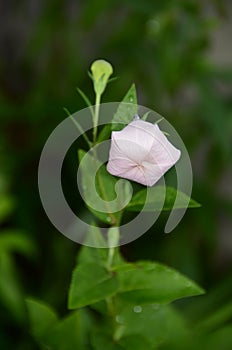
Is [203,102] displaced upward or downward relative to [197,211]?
upward

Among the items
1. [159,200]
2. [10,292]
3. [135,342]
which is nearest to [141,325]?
[135,342]

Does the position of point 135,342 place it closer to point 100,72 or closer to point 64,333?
point 64,333

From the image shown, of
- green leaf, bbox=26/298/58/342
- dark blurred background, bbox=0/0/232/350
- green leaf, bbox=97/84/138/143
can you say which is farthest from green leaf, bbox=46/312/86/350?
dark blurred background, bbox=0/0/232/350

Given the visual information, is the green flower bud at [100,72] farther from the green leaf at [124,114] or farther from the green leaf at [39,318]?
the green leaf at [39,318]

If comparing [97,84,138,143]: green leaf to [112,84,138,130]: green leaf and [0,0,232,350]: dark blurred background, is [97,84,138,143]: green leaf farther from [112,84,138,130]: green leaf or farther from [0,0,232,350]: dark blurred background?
[0,0,232,350]: dark blurred background

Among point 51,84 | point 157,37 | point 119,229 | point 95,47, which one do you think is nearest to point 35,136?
point 51,84

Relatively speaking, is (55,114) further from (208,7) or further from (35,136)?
(208,7)
